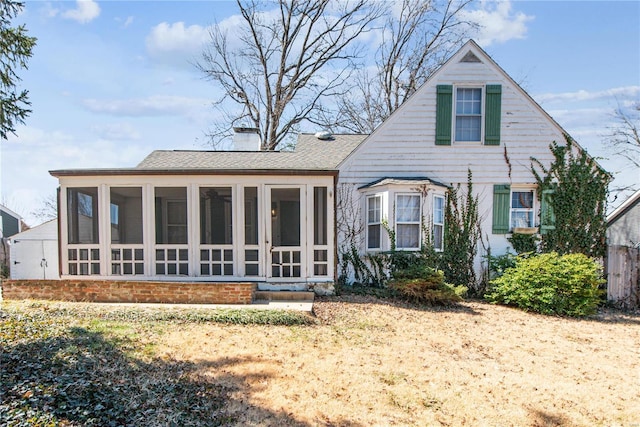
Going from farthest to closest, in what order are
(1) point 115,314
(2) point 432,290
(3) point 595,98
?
(3) point 595,98 < (2) point 432,290 < (1) point 115,314

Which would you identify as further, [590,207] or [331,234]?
[590,207]

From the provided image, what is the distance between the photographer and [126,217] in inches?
460

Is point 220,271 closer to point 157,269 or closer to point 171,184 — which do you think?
point 157,269

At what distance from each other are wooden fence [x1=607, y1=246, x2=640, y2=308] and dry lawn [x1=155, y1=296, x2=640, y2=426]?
2702 millimetres

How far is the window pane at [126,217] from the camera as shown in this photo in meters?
10.9

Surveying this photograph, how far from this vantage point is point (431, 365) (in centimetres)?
571

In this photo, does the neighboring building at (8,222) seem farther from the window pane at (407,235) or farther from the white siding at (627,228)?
the white siding at (627,228)

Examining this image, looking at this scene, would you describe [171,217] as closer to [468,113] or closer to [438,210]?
[438,210]

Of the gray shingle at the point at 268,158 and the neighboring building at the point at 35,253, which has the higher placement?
the gray shingle at the point at 268,158

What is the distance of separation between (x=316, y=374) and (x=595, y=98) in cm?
2166

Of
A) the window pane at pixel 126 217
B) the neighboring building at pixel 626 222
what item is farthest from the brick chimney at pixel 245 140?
the neighboring building at pixel 626 222

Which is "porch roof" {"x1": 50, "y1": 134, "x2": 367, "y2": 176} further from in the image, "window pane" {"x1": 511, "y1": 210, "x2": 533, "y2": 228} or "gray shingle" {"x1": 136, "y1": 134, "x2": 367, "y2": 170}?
"window pane" {"x1": 511, "y1": 210, "x2": 533, "y2": 228}

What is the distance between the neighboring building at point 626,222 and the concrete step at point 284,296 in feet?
36.8

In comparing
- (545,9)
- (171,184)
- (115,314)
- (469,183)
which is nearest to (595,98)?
(545,9)
